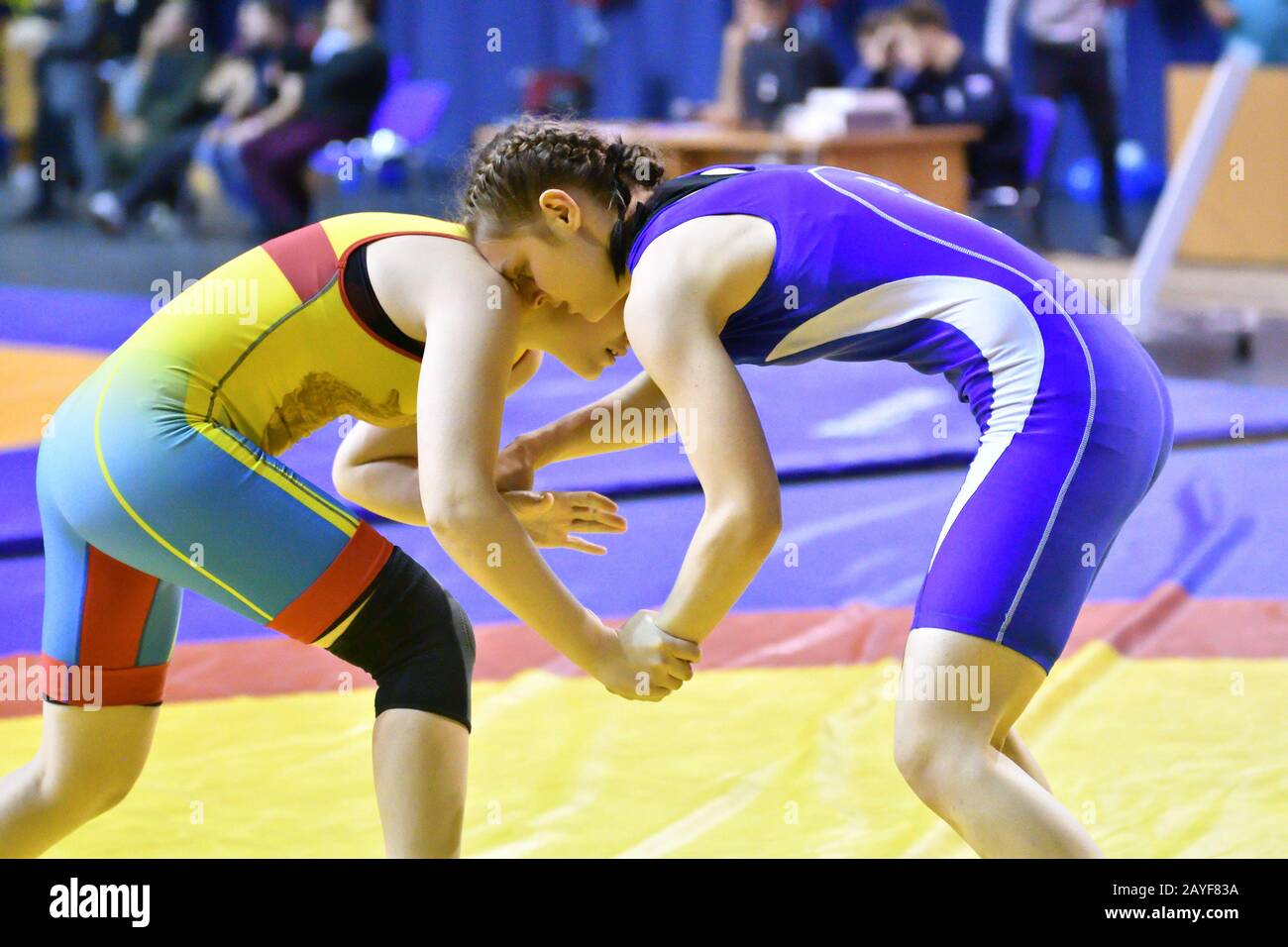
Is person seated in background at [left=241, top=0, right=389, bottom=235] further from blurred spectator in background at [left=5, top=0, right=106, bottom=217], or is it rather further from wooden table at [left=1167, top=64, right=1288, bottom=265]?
wooden table at [left=1167, top=64, right=1288, bottom=265]

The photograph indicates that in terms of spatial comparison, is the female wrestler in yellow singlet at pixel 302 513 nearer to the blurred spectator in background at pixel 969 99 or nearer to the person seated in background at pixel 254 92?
the blurred spectator in background at pixel 969 99

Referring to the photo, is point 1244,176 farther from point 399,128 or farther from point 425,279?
point 425,279

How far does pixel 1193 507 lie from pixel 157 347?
323 cm

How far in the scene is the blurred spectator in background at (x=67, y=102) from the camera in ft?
39.5

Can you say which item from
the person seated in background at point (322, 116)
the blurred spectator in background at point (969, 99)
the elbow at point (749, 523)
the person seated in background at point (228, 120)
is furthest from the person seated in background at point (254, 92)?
the elbow at point (749, 523)

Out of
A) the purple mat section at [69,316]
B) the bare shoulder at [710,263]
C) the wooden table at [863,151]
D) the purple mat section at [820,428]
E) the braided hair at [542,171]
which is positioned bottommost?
the purple mat section at [69,316]

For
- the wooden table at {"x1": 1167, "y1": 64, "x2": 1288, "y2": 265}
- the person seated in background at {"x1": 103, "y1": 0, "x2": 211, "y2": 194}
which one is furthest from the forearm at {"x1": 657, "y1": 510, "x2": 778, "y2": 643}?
the person seated in background at {"x1": 103, "y1": 0, "x2": 211, "y2": 194}

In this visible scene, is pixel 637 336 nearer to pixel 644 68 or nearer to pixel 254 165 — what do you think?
pixel 254 165

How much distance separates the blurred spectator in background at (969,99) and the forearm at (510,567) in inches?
288

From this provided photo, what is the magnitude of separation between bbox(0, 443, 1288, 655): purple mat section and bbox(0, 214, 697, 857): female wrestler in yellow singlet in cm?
152

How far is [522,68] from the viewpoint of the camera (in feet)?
44.6

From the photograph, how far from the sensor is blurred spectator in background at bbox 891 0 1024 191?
8922mm
